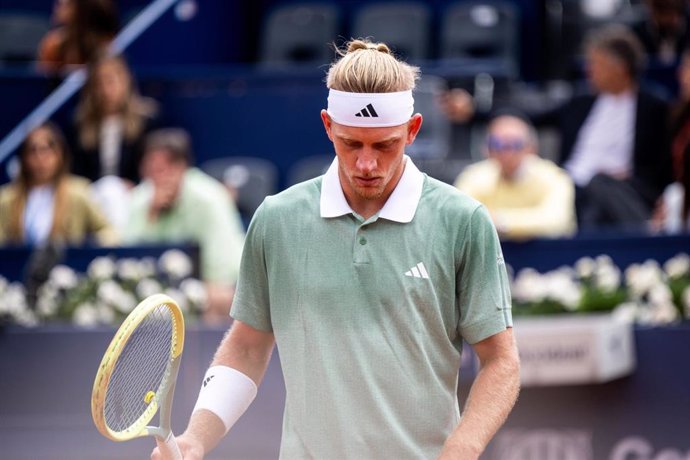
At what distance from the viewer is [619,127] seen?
8938 mm

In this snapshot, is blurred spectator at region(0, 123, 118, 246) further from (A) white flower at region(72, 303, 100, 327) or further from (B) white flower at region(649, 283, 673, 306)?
Answer: (B) white flower at region(649, 283, 673, 306)

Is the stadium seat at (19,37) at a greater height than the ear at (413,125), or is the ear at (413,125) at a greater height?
the stadium seat at (19,37)

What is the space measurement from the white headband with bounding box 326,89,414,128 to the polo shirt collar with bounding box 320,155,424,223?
15 cm

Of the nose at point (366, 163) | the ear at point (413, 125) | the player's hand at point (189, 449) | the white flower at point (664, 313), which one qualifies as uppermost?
the ear at point (413, 125)

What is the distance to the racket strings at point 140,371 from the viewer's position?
317 centimetres

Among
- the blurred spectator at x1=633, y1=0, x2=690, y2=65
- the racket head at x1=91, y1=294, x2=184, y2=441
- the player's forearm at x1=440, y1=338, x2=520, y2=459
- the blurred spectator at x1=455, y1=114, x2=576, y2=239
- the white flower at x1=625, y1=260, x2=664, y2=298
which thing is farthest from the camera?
the blurred spectator at x1=633, y1=0, x2=690, y2=65

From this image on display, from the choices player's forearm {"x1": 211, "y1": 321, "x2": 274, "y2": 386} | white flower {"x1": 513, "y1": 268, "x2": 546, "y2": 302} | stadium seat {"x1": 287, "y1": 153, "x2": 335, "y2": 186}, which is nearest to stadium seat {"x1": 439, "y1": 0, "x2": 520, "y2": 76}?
stadium seat {"x1": 287, "y1": 153, "x2": 335, "y2": 186}

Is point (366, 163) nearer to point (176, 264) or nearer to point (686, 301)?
point (686, 301)

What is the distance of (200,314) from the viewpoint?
7.46 meters

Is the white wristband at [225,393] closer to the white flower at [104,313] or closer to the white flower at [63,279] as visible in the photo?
the white flower at [104,313]

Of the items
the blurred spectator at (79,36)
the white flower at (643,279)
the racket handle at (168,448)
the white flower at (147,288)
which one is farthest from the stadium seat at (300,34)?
the racket handle at (168,448)

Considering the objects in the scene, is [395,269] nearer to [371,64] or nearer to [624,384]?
[371,64]

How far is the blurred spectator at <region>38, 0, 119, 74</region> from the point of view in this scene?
10.6 metres

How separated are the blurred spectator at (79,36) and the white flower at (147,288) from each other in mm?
3494
